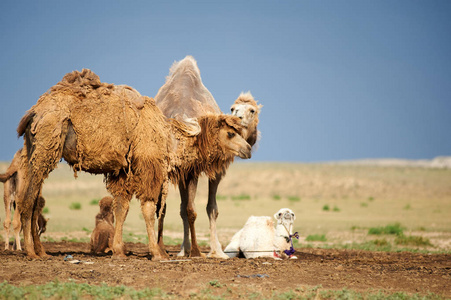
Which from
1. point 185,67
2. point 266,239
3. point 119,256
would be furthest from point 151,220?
point 185,67

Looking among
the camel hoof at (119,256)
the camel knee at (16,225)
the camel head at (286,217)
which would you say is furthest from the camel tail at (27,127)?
the camel head at (286,217)

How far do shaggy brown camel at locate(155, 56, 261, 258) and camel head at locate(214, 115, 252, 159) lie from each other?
27 cm

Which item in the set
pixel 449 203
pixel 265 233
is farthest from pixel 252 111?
pixel 449 203

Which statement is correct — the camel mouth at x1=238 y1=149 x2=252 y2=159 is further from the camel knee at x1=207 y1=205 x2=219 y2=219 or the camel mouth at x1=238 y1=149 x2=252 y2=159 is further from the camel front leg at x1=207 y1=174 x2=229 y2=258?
the camel knee at x1=207 y1=205 x2=219 y2=219

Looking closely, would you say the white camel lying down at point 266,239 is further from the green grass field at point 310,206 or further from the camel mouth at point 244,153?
the camel mouth at point 244,153

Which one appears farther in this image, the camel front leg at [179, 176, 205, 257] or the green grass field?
the green grass field

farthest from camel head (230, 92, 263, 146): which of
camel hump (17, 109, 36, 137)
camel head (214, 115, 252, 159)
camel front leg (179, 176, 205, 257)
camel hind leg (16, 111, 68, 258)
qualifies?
camel hump (17, 109, 36, 137)

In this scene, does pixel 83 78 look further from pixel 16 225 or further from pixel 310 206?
pixel 310 206

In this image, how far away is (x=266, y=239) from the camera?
11.7 metres

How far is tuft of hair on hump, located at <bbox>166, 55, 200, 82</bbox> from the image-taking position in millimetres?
14016

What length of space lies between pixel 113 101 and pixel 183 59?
13.6 ft

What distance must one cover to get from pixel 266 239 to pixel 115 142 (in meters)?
3.87

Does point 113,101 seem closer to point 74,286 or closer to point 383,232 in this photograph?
point 74,286

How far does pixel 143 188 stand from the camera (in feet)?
34.2
